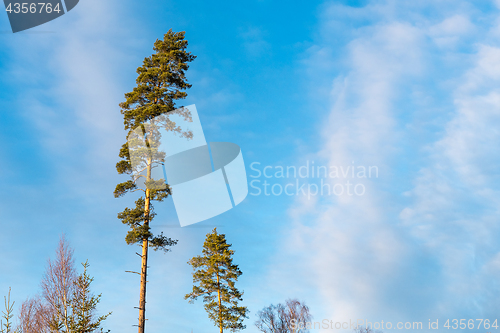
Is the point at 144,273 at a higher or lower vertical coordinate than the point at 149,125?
lower

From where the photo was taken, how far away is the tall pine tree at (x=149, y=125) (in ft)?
67.3

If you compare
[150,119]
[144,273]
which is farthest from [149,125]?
[144,273]

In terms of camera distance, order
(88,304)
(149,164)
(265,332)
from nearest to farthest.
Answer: (88,304)
(149,164)
(265,332)

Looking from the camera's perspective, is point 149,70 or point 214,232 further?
point 214,232

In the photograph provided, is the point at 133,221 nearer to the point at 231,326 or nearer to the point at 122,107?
the point at 122,107

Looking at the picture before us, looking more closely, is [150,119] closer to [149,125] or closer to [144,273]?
[149,125]

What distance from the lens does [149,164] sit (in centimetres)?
2208

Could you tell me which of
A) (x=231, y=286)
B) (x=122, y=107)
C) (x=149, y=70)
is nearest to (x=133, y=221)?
(x=122, y=107)

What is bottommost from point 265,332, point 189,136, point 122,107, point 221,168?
point 265,332

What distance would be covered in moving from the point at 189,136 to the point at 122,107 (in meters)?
4.64

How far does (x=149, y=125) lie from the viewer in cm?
2238

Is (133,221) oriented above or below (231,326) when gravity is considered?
above

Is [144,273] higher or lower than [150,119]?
lower

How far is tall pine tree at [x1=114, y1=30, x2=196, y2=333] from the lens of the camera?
20516mm
